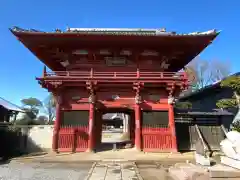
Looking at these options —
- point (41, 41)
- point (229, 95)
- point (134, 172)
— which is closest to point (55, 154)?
point (134, 172)

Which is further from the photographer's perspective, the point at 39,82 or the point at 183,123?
the point at 183,123

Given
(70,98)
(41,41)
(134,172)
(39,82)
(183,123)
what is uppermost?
(41,41)

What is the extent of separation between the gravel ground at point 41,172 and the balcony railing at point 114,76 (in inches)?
239

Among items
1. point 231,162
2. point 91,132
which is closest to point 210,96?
point 91,132

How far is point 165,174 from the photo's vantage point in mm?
8641

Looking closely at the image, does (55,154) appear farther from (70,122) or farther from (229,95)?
(229,95)

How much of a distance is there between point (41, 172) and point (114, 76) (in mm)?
8004

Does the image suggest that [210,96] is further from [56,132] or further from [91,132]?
[56,132]

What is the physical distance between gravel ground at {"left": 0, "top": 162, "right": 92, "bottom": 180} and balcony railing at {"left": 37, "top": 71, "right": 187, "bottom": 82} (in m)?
6.07

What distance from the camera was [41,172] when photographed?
930 centimetres

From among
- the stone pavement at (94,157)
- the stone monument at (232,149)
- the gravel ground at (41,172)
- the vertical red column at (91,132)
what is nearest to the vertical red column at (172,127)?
the stone pavement at (94,157)

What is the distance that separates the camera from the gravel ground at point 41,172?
8.36 m

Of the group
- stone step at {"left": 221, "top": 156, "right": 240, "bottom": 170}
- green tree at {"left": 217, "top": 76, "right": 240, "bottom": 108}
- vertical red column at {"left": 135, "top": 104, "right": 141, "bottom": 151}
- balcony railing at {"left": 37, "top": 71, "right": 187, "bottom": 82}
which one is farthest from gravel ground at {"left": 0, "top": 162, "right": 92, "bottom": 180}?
green tree at {"left": 217, "top": 76, "right": 240, "bottom": 108}

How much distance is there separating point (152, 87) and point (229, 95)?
7600 mm
